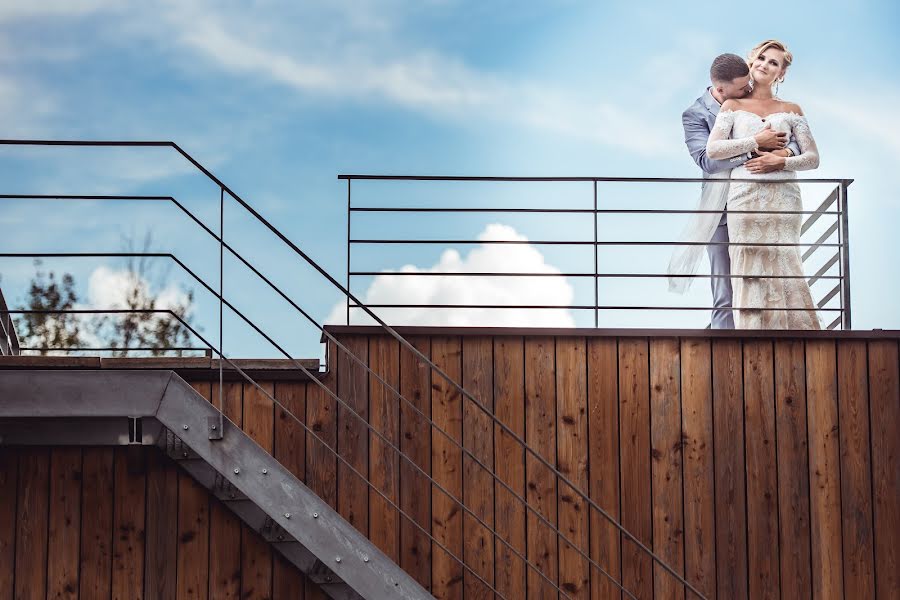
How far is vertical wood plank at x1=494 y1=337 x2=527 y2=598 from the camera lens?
6.66 m

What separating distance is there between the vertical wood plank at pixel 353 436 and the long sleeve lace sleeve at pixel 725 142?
274 centimetres

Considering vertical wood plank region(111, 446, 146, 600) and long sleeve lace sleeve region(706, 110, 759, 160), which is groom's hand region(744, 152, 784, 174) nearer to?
long sleeve lace sleeve region(706, 110, 759, 160)

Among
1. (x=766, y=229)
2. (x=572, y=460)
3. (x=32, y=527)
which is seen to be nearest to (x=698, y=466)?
(x=572, y=460)

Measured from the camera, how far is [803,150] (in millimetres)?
7441

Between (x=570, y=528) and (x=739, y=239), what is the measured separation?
2.28 meters

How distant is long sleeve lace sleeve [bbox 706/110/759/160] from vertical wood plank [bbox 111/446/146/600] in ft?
13.8

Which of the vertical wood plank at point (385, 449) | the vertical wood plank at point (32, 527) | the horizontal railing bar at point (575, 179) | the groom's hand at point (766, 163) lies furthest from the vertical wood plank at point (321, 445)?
the groom's hand at point (766, 163)

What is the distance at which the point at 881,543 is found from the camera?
683 cm

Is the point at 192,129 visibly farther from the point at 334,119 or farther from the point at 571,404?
the point at 571,404

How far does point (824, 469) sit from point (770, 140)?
222 cm

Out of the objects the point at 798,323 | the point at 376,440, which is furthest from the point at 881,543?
the point at 376,440

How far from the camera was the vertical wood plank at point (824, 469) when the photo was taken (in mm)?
6789

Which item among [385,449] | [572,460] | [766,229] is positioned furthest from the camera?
[766,229]

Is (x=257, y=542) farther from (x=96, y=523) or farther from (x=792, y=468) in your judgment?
(x=792, y=468)
